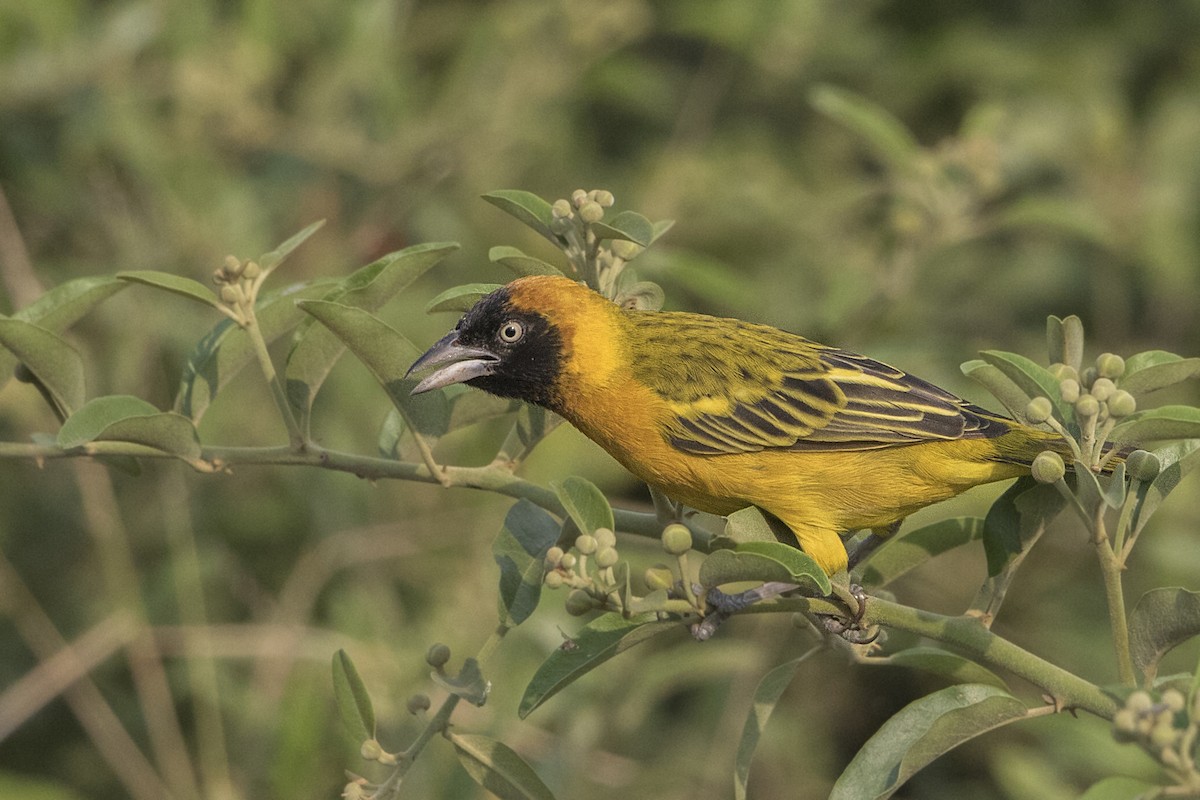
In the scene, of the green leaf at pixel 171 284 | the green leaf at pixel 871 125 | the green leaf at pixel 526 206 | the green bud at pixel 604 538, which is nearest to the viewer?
the green bud at pixel 604 538

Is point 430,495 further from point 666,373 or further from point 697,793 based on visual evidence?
point 666,373

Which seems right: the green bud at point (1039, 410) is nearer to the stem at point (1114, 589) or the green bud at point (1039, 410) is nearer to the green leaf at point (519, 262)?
the stem at point (1114, 589)

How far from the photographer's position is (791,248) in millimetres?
6871

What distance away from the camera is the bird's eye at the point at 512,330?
378 cm

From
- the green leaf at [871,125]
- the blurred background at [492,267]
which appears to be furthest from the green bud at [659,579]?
the green leaf at [871,125]

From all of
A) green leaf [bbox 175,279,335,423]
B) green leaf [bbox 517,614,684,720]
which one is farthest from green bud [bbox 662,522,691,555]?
green leaf [bbox 175,279,335,423]

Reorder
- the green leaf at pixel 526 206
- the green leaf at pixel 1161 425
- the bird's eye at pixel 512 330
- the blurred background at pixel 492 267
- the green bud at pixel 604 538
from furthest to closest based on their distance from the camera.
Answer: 1. the blurred background at pixel 492 267
2. the bird's eye at pixel 512 330
3. the green leaf at pixel 526 206
4. the green leaf at pixel 1161 425
5. the green bud at pixel 604 538

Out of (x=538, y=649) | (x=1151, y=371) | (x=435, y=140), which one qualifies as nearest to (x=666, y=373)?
(x=1151, y=371)

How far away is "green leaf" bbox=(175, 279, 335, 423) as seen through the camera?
337 centimetres

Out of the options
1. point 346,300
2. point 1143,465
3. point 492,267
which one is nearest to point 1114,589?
point 1143,465

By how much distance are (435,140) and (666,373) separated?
8.56 feet

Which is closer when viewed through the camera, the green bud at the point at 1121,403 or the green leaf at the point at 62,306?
the green bud at the point at 1121,403

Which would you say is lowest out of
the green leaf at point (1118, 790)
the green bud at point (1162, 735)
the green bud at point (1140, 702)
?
the green leaf at point (1118, 790)

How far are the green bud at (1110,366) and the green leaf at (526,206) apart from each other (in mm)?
1220
